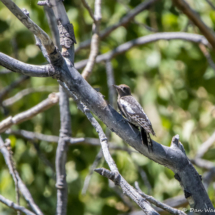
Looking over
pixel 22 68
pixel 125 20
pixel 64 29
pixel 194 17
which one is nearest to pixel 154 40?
pixel 125 20

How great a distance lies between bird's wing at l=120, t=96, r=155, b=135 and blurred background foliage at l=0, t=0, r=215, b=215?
3.06ft

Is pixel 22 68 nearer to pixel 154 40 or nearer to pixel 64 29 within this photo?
pixel 64 29

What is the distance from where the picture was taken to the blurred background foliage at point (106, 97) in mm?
4066

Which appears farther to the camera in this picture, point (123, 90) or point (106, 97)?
point (106, 97)

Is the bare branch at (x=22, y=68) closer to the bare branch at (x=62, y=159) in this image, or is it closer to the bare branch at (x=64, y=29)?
the bare branch at (x=64, y=29)

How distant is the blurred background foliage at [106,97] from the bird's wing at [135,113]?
934mm

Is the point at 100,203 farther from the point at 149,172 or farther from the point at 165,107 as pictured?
the point at 165,107

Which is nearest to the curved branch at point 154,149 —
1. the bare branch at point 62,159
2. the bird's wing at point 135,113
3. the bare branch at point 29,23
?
the bare branch at point 29,23

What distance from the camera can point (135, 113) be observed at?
2930 mm

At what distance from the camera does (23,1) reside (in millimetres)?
4184

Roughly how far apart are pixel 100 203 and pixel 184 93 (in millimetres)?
2102

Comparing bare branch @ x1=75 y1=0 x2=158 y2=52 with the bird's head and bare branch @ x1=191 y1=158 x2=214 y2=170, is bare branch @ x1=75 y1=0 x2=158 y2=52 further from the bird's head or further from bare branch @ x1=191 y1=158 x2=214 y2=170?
bare branch @ x1=191 y1=158 x2=214 y2=170

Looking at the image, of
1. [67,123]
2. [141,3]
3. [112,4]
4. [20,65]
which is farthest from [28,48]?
[20,65]

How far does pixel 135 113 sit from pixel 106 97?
5.15ft
